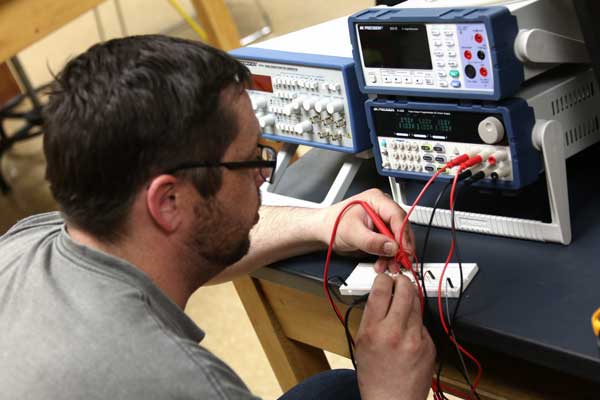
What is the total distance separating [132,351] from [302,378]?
0.88m

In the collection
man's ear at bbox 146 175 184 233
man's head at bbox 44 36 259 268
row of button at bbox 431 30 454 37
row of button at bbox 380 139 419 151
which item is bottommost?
row of button at bbox 380 139 419 151

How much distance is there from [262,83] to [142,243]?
2.12 ft

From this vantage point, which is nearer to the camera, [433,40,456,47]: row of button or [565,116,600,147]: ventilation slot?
[433,40,456,47]: row of button

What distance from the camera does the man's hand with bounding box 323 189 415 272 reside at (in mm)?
1242

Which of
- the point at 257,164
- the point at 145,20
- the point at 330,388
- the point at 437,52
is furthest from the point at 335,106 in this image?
the point at 145,20

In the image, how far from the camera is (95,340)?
86 cm

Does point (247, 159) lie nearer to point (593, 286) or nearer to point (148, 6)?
point (593, 286)

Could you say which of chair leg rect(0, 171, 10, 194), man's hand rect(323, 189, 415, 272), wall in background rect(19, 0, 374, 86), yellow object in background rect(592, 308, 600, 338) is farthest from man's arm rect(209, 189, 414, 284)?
wall in background rect(19, 0, 374, 86)

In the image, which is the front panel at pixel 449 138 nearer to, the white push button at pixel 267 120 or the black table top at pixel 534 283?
the black table top at pixel 534 283

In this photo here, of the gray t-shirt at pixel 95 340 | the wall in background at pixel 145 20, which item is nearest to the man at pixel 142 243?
the gray t-shirt at pixel 95 340

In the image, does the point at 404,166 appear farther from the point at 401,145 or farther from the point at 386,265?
the point at 386,265

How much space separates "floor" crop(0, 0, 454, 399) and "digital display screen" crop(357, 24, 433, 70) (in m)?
0.54

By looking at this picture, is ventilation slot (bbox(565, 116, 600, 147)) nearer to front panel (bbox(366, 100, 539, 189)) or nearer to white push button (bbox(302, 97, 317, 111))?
front panel (bbox(366, 100, 539, 189))

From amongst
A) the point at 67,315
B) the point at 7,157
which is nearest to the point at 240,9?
the point at 7,157
